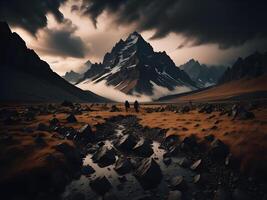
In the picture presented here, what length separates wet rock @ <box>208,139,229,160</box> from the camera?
1237 inches

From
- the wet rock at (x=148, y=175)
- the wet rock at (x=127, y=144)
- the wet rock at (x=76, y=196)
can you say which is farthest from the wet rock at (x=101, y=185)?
the wet rock at (x=127, y=144)

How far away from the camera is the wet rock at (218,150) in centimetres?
3143

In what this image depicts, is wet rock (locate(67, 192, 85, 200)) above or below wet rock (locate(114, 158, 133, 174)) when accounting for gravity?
below

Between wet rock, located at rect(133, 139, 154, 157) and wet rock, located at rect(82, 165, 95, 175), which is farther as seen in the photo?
wet rock, located at rect(133, 139, 154, 157)

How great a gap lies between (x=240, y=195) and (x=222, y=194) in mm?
1813

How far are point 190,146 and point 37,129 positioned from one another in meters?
34.1

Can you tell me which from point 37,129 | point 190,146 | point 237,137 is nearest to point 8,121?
point 37,129

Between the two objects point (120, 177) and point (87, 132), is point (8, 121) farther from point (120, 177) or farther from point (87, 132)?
point (120, 177)

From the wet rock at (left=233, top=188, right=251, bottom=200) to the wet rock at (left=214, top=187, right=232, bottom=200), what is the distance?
21.2 inches

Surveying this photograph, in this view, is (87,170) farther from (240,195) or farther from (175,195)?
(240,195)

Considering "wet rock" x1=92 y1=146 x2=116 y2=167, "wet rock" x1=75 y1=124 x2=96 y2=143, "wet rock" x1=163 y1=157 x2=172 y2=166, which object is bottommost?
"wet rock" x1=163 y1=157 x2=172 y2=166

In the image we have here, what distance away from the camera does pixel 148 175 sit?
2634 cm

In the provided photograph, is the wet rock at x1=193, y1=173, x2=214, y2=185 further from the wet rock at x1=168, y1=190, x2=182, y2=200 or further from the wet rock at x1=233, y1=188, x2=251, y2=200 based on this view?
the wet rock at x1=168, y1=190, x2=182, y2=200

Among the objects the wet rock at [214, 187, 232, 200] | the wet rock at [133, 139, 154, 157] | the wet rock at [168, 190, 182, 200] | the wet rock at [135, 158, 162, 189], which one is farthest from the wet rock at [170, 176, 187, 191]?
the wet rock at [133, 139, 154, 157]
